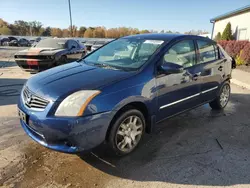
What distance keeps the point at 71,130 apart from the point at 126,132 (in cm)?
84

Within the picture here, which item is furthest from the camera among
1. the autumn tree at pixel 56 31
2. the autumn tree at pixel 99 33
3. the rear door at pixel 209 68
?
the autumn tree at pixel 56 31

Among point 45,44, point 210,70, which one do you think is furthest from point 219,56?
point 45,44

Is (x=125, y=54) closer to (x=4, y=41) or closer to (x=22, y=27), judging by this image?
(x=4, y=41)

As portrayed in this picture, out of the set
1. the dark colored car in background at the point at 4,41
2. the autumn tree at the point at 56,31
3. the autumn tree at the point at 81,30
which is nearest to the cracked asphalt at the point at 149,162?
the dark colored car in background at the point at 4,41

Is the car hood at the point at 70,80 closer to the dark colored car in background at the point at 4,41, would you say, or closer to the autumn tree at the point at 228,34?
the autumn tree at the point at 228,34

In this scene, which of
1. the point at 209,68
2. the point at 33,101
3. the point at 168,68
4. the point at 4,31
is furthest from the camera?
the point at 4,31

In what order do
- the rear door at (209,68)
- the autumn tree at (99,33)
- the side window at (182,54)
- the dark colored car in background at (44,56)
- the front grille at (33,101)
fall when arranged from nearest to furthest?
the front grille at (33,101)
the side window at (182,54)
the rear door at (209,68)
the dark colored car in background at (44,56)
the autumn tree at (99,33)

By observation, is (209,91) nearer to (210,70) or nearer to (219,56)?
(210,70)

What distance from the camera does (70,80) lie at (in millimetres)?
2891

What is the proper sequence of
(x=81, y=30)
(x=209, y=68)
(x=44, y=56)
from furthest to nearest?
(x=81, y=30), (x=44, y=56), (x=209, y=68)

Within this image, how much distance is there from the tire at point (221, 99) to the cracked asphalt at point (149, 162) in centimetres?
96

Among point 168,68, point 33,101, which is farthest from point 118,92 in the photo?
point 33,101

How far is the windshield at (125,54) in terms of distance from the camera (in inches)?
134

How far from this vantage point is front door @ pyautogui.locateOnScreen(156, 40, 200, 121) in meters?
3.35
